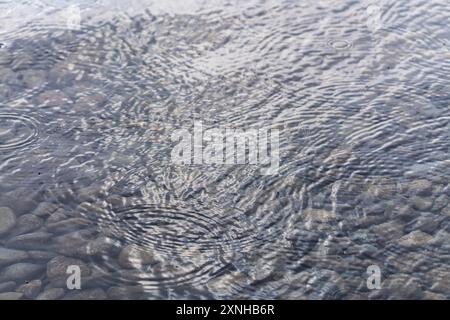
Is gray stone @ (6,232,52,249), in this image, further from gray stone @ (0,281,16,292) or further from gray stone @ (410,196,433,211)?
gray stone @ (410,196,433,211)

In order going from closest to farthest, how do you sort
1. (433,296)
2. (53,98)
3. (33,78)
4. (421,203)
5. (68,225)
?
(433,296), (68,225), (421,203), (53,98), (33,78)

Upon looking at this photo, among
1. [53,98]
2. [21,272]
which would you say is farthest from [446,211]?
[53,98]

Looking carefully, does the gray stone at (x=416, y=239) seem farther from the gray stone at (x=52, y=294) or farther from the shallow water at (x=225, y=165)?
the gray stone at (x=52, y=294)

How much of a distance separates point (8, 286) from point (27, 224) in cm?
53

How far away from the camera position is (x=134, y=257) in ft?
12.8

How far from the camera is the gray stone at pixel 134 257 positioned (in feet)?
12.7

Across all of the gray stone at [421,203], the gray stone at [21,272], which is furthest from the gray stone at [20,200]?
the gray stone at [421,203]

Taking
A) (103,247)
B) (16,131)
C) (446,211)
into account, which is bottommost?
(103,247)

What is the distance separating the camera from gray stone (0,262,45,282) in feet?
12.5

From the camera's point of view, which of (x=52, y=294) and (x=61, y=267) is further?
(x=61, y=267)

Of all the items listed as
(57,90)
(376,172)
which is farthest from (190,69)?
(376,172)

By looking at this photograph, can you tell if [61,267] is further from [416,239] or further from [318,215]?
[416,239]

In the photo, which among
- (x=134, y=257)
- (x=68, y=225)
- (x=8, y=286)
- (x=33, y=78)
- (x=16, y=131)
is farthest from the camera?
(x=33, y=78)

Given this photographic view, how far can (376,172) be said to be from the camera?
451 centimetres
